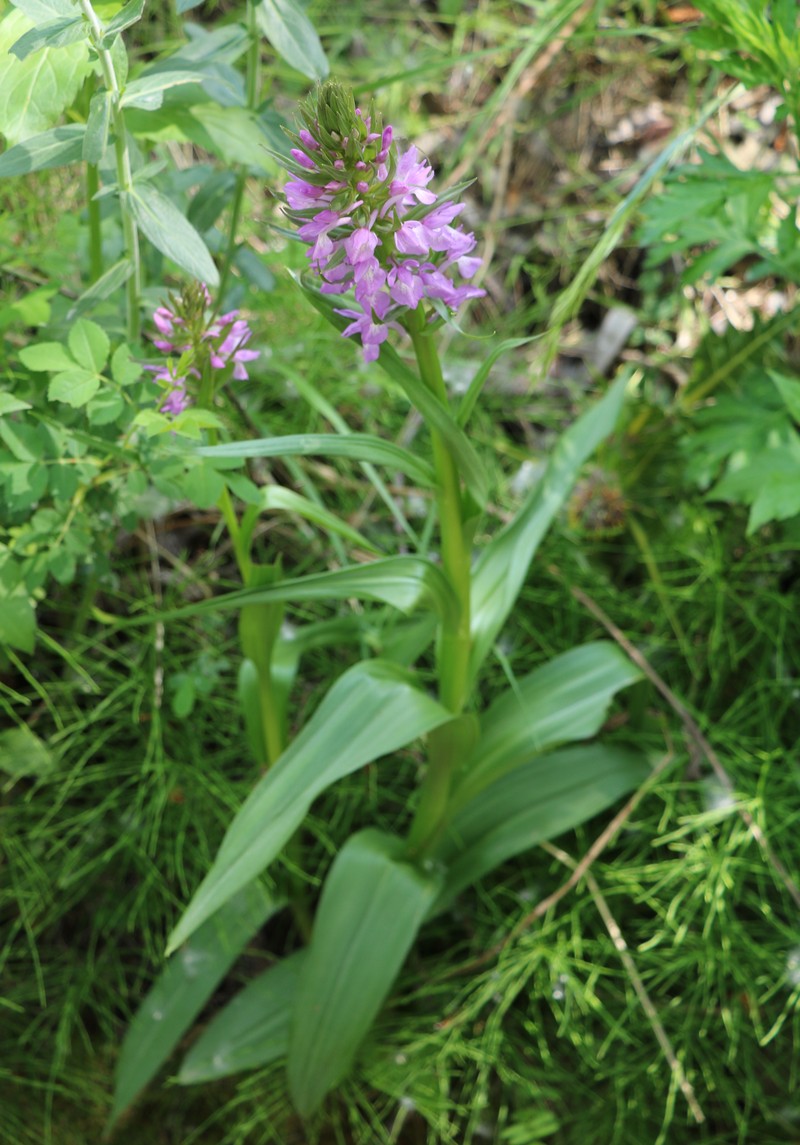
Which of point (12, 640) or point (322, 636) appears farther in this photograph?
point (322, 636)

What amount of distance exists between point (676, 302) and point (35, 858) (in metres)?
1.44

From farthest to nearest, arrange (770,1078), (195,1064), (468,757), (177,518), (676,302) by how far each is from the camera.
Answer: (676,302), (177,518), (770,1078), (195,1064), (468,757)

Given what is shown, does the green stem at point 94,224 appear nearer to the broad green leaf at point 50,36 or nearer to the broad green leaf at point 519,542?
the broad green leaf at point 50,36

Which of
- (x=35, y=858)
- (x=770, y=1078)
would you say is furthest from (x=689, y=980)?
(x=35, y=858)

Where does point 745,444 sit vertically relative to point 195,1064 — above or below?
above

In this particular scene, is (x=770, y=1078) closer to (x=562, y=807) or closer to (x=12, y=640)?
(x=562, y=807)

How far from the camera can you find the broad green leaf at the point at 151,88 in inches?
32.3

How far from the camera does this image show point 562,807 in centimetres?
129

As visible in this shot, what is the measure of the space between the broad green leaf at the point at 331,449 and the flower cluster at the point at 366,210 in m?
0.14

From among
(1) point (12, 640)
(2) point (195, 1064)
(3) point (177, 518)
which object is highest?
(1) point (12, 640)

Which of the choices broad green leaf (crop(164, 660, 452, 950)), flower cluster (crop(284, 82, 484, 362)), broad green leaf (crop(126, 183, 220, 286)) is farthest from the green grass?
flower cluster (crop(284, 82, 484, 362))

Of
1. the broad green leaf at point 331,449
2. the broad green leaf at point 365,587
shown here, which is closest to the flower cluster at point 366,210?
the broad green leaf at point 331,449

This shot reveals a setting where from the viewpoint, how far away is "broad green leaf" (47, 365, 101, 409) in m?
0.94

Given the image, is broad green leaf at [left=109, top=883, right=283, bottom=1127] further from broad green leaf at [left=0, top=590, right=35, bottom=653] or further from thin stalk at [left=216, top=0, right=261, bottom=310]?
thin stalk at [left=216, top=0, right=261, bottom=310]
